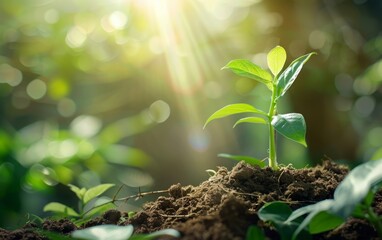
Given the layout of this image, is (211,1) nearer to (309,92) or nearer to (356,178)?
(309,92)

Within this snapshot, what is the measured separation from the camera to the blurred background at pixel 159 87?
2.34 meters

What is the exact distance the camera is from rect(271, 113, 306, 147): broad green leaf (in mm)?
553

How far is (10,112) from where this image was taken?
261cm

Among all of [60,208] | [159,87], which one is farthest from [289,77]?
[159,87]

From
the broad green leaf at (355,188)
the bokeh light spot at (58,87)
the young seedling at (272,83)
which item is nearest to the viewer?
the broad green leaf at (355,188)

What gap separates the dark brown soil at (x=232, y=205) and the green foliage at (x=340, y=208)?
0.03 m

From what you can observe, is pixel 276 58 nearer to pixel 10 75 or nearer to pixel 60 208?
pixel 60 208

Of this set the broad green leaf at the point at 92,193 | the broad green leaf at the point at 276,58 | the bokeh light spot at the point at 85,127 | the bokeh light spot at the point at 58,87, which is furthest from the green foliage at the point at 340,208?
the bokeh light spot at the point at 58,87

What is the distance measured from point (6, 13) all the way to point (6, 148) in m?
0.80

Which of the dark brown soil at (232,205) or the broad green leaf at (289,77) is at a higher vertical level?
the broad green leaf at (289,77)

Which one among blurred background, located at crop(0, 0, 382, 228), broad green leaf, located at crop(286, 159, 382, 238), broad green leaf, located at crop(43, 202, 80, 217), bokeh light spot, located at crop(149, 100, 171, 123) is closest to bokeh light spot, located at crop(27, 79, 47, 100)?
blurred background, located at crop(0, 0, 382, 228)

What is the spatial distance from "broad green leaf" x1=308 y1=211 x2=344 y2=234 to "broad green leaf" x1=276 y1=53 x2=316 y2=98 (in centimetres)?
19

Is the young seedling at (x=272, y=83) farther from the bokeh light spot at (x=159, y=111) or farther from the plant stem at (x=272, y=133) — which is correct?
the bokeh light spot at (x=159, y=111)

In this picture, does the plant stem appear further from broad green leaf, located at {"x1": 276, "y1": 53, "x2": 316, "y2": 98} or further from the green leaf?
the green leaf
